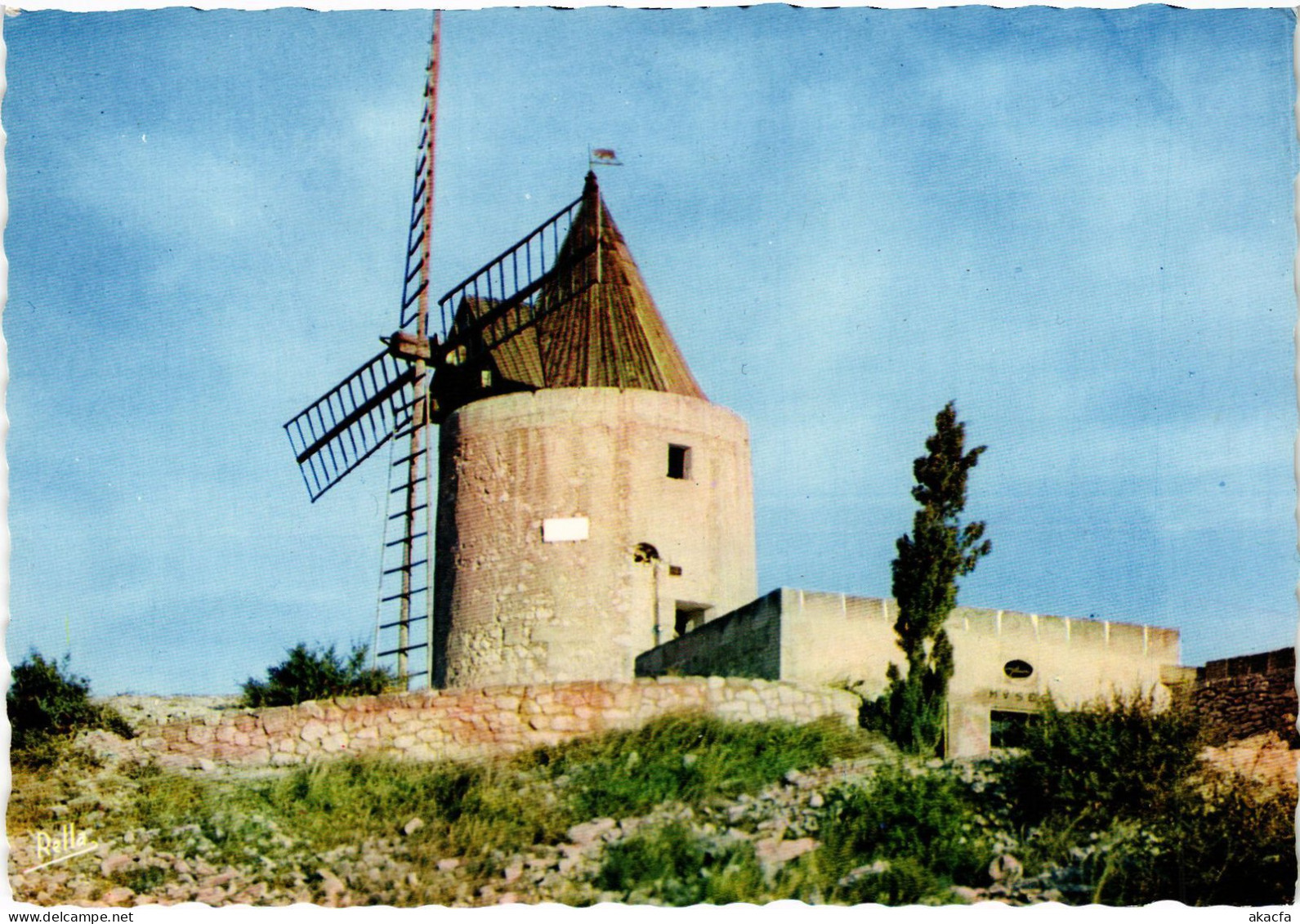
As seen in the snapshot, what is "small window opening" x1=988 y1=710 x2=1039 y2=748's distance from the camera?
13445 millimetres

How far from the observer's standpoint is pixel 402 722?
43.3ft

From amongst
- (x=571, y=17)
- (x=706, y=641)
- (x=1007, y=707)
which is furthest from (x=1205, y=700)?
(x=571, y=17)

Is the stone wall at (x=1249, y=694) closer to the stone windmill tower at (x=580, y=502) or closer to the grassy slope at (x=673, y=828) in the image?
the grassy slope at (x=673, y=828)

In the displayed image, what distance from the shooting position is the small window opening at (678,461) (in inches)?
632

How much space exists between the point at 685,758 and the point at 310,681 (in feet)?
12.5

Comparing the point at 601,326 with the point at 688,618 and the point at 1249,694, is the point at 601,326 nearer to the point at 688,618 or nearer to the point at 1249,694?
the point at 688,618

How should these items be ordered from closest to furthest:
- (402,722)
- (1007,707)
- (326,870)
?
(326,870) < (402,722) < (1007,707)

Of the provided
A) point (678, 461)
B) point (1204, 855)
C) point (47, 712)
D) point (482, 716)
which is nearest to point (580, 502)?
point (678, 461)

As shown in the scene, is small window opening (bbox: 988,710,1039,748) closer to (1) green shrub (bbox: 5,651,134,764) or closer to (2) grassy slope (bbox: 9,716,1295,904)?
→ (2) grassy slope (bbox: 9,716,1295,904)

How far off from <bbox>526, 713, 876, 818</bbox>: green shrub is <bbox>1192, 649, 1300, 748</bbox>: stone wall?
273 centimetres

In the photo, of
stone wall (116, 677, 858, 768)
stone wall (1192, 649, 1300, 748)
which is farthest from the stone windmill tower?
stone wall (1192, 649, 1300, 748)

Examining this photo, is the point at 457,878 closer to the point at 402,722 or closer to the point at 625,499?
the point at 402,722

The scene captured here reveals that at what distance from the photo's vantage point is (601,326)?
1697cm

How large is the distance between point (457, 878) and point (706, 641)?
4309mm
